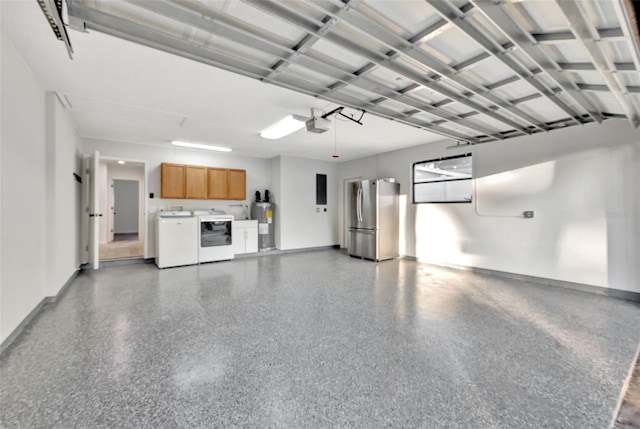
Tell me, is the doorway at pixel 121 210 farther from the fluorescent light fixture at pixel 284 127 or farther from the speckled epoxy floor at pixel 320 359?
the speckled epoxy floor at pixel 320 359

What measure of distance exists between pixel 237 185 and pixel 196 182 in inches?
38.4

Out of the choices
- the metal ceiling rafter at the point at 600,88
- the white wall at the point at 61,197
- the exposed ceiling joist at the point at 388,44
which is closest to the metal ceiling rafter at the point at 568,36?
the exposed ceiling joist at the point at 388,44

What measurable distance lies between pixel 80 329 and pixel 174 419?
1.87m

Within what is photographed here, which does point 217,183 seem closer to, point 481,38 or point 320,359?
point 320,359

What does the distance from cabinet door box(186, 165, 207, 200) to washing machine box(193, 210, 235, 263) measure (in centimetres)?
41

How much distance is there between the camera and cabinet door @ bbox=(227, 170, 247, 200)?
→ 6742mm

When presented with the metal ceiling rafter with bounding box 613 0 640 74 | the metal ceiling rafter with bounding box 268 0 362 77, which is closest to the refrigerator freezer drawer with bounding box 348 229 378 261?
the metal ceiling rafter with bounding box 268 0 362 77

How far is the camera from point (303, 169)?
7402 millimetres

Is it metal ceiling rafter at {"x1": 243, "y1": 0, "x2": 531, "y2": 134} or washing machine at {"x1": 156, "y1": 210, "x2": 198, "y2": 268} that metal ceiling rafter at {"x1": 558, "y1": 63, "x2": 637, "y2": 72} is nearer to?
metal ceiling rafter at {"x1": 243, "y1": 0, "x2": 531, "y2": 134}

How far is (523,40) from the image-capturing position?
77.7 inches

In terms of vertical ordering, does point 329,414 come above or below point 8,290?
below

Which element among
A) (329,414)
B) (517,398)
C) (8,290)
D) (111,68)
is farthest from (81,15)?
(517,398)

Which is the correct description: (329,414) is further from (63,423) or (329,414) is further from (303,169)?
(303,169)

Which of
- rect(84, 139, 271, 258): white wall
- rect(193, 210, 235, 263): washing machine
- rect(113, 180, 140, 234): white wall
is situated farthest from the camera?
rect(113, 180, 140, 234): white wall
